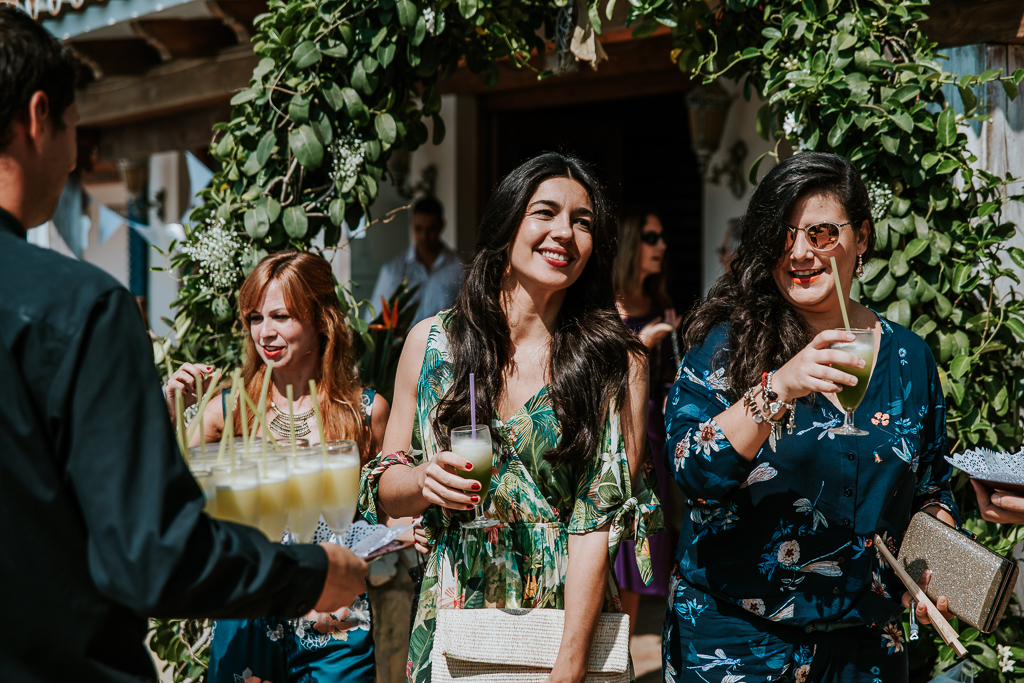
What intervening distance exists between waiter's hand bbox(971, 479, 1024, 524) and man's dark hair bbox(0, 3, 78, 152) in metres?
1.81

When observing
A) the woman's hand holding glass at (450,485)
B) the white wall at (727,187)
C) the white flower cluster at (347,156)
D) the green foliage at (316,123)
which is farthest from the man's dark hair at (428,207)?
the woman's hand holding glass at (450,485)

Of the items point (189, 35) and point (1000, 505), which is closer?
point (1000, 505)

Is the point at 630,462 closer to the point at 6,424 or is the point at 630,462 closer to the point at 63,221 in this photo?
the point at 6,424

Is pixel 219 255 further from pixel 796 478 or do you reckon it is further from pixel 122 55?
pixel 122 55

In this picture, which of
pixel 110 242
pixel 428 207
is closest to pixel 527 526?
pixel 428 207

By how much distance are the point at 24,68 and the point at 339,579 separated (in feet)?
2.72

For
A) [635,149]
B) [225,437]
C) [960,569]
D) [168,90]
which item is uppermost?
[168,90]

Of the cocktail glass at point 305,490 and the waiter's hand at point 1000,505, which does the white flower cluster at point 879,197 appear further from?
the cocktail glass at point 305,490

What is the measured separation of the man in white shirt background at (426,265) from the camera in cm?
555

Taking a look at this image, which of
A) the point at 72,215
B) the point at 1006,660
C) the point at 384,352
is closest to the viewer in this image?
the point at 1006,660

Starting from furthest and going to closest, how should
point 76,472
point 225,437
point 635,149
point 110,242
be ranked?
1. point 110,242
2. point 635,149
3. point 225,437
4. point 76,472

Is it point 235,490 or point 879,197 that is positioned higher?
point 879,197

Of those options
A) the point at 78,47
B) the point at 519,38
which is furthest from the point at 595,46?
the point at 78,47

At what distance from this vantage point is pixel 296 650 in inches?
86.4
